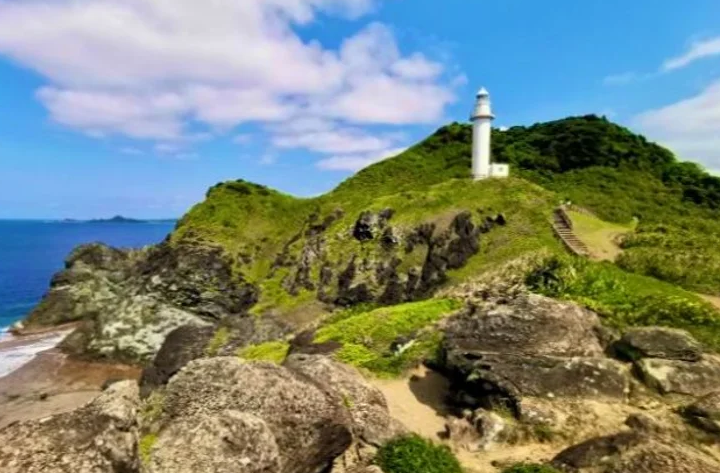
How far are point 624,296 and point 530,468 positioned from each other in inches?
584

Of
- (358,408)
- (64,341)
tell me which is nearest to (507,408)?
(358,408)

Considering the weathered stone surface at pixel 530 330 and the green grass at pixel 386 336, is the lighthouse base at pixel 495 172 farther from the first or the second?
the weathered stone surface at pixel 530 330

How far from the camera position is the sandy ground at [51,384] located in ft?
127

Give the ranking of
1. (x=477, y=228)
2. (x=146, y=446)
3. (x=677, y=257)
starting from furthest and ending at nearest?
(x=477, y=228) → (x=677, y=257) → (x=146, y=446)

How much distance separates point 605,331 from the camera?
74.0 ft

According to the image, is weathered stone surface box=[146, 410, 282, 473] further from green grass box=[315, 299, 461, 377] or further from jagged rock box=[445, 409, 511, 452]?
green grass box=[315, 299, 461, 377]

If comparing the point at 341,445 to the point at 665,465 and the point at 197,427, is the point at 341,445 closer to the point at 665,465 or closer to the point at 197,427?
the point at 197,427

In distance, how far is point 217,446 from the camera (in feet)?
33.7

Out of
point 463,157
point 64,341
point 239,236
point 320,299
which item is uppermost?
point 463,157

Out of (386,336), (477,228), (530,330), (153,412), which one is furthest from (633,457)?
(477,228)

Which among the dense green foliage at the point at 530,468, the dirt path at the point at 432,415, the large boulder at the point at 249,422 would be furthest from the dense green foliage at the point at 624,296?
the large boulder at the point at 249,422

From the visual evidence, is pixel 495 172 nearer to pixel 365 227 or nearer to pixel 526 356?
pixel 365 227

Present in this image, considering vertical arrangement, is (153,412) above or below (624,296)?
below

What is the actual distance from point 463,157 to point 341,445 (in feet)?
220
